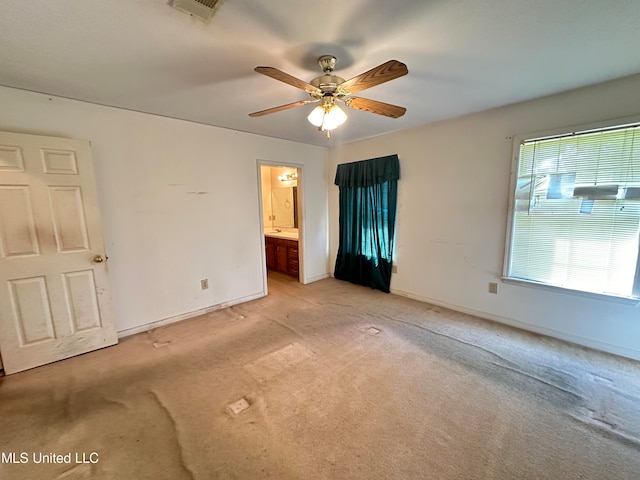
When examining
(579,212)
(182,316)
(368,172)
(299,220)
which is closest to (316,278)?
(299,220)

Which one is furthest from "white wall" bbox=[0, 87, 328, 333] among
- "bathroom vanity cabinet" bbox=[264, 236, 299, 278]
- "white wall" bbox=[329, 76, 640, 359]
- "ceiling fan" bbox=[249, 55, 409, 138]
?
"white wall" bbox=[329, 76, 640, 359]

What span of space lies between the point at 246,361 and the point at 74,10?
250cm

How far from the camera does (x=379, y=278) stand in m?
3.89

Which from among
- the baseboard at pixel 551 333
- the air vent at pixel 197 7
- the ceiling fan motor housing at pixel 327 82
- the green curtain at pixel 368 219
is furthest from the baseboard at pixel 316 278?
the air vent at pixel 197 7

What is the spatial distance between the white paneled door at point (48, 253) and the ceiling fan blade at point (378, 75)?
7.77 ft

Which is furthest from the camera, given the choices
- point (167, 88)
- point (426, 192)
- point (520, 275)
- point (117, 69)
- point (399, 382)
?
point (426, 192)

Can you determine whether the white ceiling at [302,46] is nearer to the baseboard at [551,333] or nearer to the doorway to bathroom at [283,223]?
the doorway to bathroom at [283,223]

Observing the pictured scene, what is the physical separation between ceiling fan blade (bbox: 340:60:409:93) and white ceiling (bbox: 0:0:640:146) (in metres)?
0.22

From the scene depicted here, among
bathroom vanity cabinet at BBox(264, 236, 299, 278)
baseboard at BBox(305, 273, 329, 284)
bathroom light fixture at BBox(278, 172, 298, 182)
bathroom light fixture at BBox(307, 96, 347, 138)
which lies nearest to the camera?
bathroom light fixture at BBox(307, 96, 347, 138)

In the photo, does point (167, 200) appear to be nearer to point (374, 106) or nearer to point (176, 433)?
point (176, 433)

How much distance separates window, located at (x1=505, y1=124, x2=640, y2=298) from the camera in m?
2.15

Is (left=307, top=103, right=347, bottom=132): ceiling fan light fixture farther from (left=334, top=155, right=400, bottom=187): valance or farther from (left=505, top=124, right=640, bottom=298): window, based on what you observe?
(left=505, top=124, right=640, bottom=298): window

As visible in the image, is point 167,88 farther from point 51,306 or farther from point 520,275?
point 520,275

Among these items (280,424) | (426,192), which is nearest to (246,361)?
(280,424)
